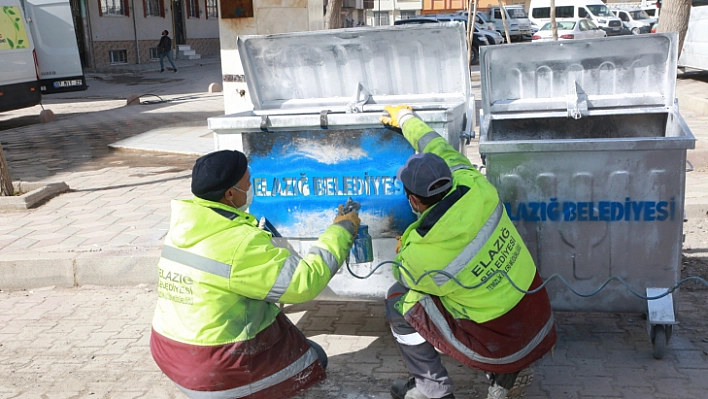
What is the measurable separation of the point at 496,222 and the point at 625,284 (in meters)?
0.90

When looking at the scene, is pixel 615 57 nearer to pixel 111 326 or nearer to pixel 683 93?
pixel 111 326

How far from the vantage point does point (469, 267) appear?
2980mm

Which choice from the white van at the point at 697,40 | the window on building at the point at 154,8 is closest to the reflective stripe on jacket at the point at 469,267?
the white van at the point at 697,40

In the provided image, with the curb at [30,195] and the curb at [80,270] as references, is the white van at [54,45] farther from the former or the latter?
the curb at [80,270]

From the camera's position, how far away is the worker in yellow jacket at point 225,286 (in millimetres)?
2877

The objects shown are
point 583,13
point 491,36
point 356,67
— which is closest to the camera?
→ point 356,67

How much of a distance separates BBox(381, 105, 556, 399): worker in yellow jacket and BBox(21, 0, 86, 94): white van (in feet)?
42.9

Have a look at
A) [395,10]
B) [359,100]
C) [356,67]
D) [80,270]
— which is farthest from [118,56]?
[395,10]

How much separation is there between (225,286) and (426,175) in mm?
927

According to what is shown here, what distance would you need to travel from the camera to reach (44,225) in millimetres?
6352

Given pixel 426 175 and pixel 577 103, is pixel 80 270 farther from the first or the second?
pixel 577 103

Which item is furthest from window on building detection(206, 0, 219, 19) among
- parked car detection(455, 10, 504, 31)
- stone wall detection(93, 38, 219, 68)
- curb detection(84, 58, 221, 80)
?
parked car detection(455, 10, 504, 31)

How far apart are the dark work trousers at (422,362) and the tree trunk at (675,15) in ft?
40.6

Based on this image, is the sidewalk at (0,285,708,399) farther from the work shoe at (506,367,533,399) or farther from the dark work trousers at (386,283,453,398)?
the dark work trousers at (386,283,453,398)
